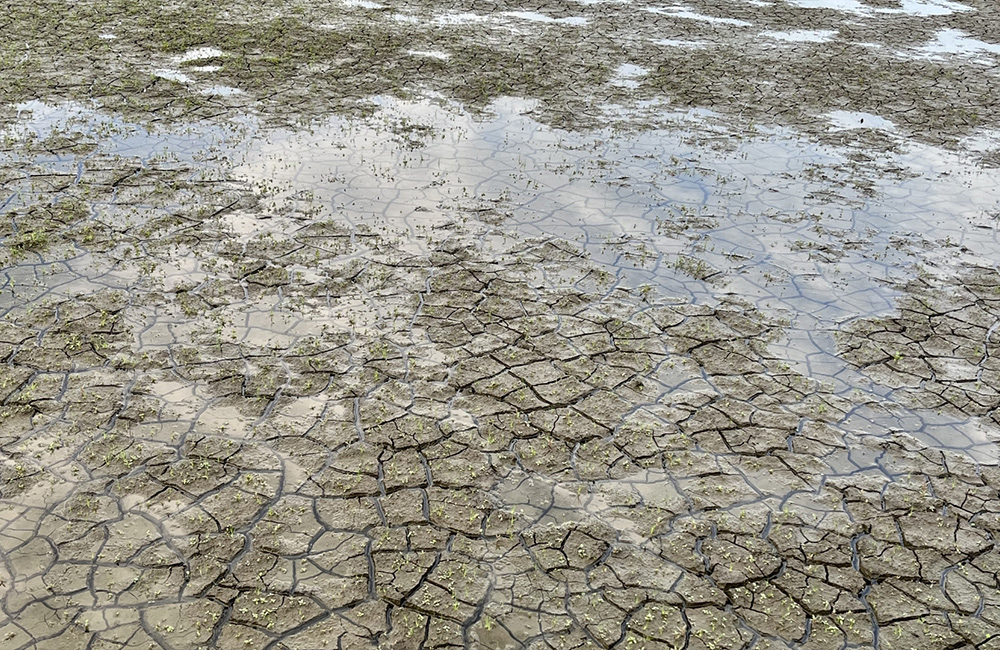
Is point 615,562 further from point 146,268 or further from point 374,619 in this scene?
point 146,268

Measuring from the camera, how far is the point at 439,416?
17.5 ft

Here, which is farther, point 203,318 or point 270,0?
point 270,0

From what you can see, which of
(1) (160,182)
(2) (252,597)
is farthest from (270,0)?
(2) (252,597)

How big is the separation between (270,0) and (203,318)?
10628mm

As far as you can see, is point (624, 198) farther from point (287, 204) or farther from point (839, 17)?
point (839, 17)

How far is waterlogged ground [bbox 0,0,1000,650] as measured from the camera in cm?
413

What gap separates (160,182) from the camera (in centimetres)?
813

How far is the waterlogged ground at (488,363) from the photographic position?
13.6 feet

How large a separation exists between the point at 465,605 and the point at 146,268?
4.13 m

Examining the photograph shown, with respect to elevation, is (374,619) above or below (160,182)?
below

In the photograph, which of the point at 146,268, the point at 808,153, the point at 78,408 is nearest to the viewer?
the point at 78,408

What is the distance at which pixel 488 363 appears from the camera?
5.87 m

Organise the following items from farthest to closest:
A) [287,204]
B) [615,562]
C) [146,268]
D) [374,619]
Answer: [287,204] < [146,268] < [615,562] < [374,619]

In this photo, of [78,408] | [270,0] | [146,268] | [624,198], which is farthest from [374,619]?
[270,0]
